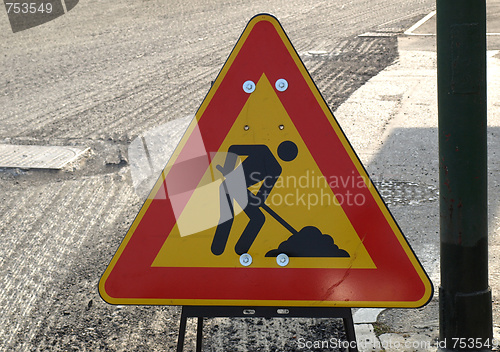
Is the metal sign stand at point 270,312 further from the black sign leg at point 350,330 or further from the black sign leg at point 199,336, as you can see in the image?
the black sign leg at point 199,336

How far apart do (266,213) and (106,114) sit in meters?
5.73

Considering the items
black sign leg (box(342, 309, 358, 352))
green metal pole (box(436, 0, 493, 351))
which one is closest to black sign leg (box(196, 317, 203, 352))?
black sign leg (box(342, 309, 358, 352))

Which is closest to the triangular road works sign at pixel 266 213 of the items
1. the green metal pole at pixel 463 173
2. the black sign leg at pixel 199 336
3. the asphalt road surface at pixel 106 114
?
the green metal pole at pixel 463 173

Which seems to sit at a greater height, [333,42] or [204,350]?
[204,350]

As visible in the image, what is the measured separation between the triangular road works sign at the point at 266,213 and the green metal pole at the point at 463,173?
0.25m

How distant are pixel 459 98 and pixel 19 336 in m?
2.48

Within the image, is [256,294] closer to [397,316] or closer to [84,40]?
[397,316]

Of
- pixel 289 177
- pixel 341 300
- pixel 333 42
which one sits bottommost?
pixel 333 42

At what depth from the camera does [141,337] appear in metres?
3.51

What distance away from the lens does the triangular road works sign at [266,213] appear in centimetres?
239

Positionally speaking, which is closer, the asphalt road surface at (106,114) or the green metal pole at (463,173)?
the green metal pole at (463,173)


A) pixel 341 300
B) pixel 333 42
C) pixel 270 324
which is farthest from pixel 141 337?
pixel 333 42

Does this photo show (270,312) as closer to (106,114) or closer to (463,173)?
(463,173)

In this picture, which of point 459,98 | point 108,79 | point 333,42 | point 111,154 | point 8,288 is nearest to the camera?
point 459,98
